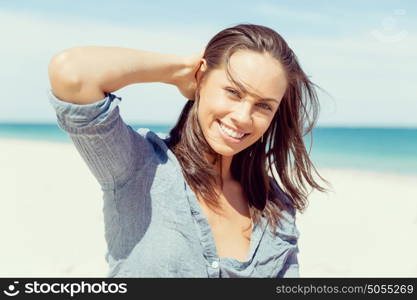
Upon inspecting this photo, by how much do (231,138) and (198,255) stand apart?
0.51 m

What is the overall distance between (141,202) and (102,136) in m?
0.33

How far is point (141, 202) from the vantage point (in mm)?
2045

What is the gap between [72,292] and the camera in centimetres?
272

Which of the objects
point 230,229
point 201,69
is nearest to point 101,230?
point 230,229

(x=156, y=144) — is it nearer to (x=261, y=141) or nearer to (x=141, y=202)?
(x=141, y=202)

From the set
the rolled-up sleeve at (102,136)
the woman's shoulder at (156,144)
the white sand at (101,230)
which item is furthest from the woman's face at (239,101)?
the white sand at (101,230)

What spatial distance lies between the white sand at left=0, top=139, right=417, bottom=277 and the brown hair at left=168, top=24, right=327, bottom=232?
3020 millimetres

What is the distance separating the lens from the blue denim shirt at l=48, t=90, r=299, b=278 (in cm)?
185

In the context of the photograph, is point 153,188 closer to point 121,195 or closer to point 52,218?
point 121,195

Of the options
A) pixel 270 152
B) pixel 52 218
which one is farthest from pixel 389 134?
pixel 270 152

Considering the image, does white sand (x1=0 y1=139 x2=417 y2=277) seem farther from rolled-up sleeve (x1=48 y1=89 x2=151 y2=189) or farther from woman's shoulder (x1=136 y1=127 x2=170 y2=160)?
rolled-up sleeve (x1=48 y1=89 x2=151 y2=189)

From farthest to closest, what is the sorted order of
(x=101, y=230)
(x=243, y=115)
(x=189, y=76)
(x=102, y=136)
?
1. (x=101, y=230)
2. (x=189, y=76)
3. (x=243, y=115)
4. (x=102, y=136)

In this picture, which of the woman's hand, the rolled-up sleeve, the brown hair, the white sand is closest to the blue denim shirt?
the rolled-up sleeve

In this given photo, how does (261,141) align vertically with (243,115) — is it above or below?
below
